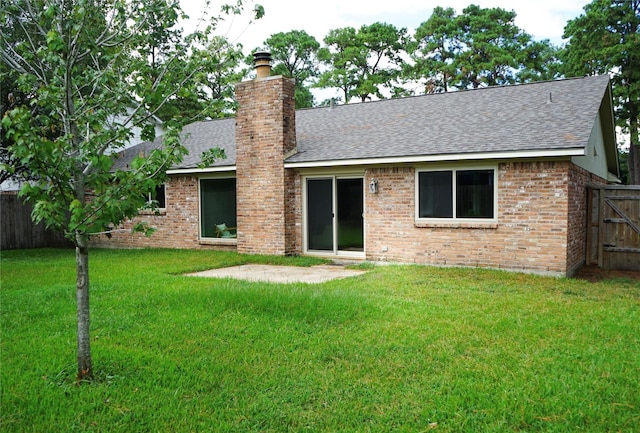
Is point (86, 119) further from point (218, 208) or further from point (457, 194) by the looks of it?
point (218, 208)

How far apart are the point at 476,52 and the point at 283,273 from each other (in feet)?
84.9

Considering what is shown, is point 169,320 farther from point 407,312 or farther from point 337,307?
point 407,312

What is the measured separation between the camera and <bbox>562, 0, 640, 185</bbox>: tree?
23.6m

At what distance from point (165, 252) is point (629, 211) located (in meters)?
11.0

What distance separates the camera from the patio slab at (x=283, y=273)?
9141 mm

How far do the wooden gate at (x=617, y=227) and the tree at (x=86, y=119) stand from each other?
950 centimetres

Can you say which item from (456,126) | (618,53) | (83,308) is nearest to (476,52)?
(618,53)

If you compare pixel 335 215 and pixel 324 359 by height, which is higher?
pixel 335 215

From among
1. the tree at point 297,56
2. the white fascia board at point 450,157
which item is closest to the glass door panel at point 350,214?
the white fascia board at point 450,157

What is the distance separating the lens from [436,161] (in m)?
10.3

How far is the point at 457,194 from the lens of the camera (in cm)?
1034

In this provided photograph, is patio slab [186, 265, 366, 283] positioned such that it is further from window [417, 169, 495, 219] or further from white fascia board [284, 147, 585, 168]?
white fascia board [284, 147, 585, 168]

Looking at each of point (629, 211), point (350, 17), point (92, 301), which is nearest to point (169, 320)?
point (92, 301)

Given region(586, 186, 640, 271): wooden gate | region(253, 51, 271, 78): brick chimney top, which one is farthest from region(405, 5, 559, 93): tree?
region(586, 186, 640, 271): wooden gate
